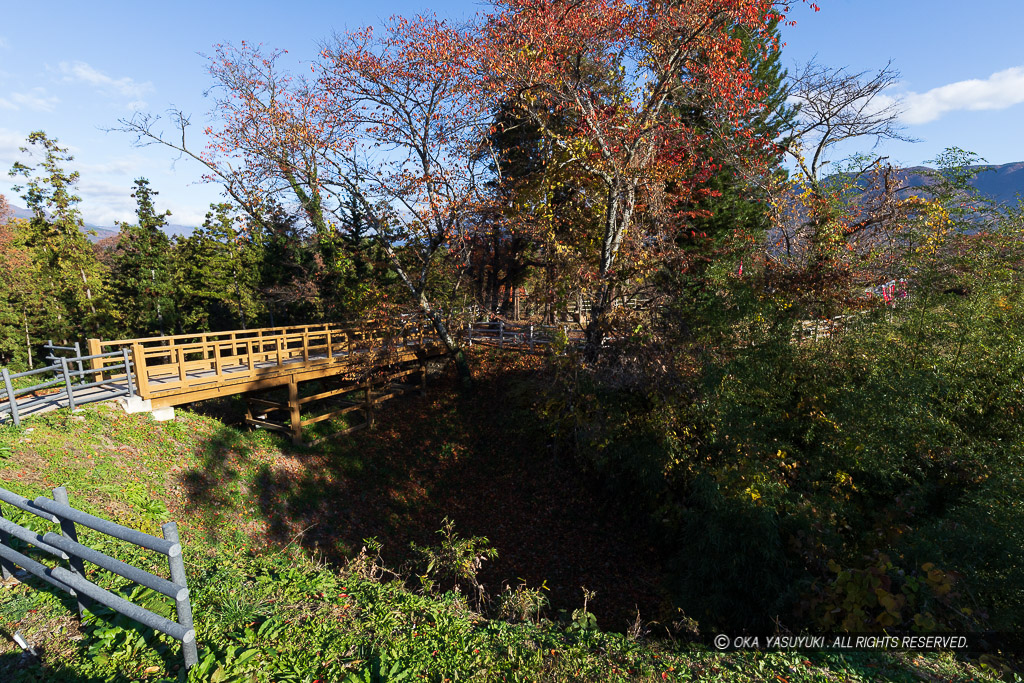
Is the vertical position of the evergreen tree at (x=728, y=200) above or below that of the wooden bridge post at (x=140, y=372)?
above

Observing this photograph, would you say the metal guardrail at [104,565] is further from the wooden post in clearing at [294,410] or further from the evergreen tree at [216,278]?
the evergreen tree at [216,278]

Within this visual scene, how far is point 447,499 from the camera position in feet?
47.4

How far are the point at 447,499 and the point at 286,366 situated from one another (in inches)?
259

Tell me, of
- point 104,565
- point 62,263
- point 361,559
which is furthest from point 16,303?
point 104,565

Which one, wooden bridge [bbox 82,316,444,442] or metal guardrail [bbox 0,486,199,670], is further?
wooden bridge [bbox 82,316,444,442]

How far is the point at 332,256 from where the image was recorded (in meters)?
23.3

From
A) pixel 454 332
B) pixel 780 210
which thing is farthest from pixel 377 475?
pixel 780 210

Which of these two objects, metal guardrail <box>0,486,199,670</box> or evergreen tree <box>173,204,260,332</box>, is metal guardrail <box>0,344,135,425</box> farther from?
evergreen tree <box>173,204,260,332</box>

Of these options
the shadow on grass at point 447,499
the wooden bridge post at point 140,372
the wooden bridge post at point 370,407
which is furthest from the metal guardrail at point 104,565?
the wooden bridge post at point 370,407

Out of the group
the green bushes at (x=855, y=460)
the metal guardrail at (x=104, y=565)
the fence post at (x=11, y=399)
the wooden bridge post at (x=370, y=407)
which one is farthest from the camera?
the wooden bridge post at (x=370, y=407)

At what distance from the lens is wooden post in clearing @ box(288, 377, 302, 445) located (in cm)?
1514

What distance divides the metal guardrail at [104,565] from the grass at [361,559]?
334mm

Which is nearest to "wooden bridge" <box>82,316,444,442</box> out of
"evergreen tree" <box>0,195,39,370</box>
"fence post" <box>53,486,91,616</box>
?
"fence post" <box>53,486,91,616</box>

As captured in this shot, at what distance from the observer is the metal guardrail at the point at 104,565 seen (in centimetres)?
331
